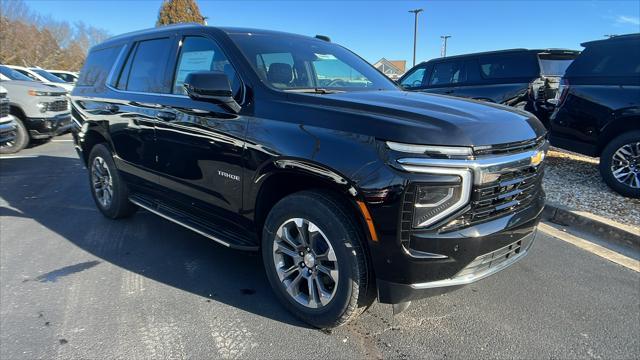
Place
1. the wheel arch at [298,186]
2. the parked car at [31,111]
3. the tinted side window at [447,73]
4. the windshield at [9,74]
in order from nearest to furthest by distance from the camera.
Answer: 1. the wheel arch at [298,186]
2. the tinted side window at [447,73]
3. the parked car at [31,111]
4. the windshield at [9,74]

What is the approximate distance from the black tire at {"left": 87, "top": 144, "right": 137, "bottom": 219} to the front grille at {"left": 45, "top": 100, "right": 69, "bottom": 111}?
565cm

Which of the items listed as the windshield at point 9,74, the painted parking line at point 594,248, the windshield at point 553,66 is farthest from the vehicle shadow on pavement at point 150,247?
the windshield at point 553,66

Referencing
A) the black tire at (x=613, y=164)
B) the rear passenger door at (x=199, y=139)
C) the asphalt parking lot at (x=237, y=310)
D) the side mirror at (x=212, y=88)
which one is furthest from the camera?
the black tire at (x=613, y=164)

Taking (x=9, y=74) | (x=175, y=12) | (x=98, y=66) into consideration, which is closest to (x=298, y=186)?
(x=98, y=66)

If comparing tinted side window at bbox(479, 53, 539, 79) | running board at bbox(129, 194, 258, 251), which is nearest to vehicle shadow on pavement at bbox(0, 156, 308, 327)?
running board at bbox(129, 194, 258, 251)

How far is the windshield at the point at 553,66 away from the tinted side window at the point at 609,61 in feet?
5.37

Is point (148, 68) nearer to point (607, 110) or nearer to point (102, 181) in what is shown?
point (102, 181)

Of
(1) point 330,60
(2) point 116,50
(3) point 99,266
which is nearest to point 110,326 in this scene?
(3) point 99,266

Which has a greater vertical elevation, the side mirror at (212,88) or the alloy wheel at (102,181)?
the side mirror at (212,88)

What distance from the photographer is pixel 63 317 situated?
2840 millimetres

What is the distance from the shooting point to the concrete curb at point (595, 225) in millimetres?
4176

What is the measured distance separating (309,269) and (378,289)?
51 cm

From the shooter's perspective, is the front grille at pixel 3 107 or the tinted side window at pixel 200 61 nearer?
the tinted side window at pixel 200 61

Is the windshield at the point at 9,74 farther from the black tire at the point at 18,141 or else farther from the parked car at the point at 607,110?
the parked car at the point at 607,110
